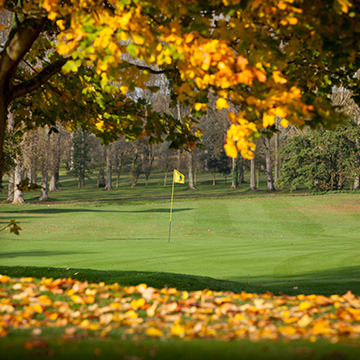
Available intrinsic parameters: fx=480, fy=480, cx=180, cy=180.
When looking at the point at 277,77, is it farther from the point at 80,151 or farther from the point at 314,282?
the point at 80,151

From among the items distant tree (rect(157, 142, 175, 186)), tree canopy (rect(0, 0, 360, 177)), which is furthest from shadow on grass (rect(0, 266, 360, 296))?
distant tree (rect(157, 142, 175, 186))

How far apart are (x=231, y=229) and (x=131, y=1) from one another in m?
19.7

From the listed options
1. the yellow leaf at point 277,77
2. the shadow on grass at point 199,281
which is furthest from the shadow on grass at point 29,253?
the yellow leaf at point 277,77

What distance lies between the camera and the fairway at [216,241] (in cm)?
1105

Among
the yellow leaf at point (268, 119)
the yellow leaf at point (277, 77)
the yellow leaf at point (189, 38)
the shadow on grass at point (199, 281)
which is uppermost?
the yellow leaf at point (189, 38)

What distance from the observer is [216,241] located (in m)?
17.8

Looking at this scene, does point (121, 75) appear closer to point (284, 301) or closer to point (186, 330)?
point (186, 330)

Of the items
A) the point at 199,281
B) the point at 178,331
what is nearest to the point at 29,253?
the point at 199,281

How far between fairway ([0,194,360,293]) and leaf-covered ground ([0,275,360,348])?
3422mm

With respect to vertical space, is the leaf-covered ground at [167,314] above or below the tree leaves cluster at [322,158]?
below

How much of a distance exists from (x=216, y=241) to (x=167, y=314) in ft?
42.4

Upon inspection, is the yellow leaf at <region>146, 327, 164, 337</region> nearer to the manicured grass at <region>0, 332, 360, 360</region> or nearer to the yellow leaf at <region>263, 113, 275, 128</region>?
the manicured grass at <region>0, 332, 360, 360</region>

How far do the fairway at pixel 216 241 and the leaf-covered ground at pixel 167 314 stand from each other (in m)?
3.42

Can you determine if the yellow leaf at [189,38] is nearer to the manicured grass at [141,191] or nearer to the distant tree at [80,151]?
the manicured grass at [141,191]
